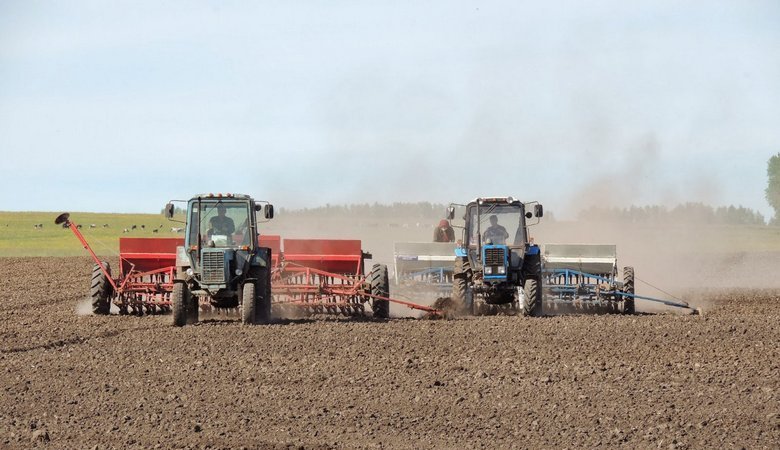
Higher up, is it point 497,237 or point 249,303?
point 497,237

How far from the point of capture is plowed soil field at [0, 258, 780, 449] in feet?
32.0

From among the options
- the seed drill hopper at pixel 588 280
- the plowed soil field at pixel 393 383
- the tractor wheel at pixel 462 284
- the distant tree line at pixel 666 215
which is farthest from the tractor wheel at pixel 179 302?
the distant tree line at pixel 666 215

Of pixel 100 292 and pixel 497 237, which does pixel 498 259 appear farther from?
pixel 100 292

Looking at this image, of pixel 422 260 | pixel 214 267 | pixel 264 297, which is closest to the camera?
pixel 214 267

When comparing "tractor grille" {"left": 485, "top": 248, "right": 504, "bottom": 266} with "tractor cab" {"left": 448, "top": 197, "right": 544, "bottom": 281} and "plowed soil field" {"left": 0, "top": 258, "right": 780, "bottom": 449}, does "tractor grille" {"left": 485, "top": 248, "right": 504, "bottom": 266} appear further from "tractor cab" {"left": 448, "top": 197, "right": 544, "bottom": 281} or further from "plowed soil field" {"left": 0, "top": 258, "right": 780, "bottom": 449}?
"plowed soil field" {"left": 0, "top": 258, "right": 780, "bottom": 449}

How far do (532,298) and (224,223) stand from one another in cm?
593

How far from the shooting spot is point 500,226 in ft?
69.5

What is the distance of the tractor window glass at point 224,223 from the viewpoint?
19.1 meters

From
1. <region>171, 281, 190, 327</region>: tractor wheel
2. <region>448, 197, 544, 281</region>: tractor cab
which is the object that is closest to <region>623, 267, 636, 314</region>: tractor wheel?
<region>448, 197, 544, 281</region>: tractor cab

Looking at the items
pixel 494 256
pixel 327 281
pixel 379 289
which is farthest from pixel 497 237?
pixel 327 281

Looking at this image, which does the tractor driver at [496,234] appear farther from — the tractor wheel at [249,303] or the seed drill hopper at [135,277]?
the seed drill hopper at [135,277]

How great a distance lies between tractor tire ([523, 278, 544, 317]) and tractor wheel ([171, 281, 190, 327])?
6387 millimetres

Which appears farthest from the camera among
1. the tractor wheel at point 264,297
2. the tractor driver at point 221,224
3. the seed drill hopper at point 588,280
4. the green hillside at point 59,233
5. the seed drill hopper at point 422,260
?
the green hillside at point 59,233

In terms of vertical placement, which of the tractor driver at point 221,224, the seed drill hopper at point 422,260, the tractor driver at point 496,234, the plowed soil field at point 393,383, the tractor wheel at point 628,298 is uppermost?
the tractor driver at point 221,224
